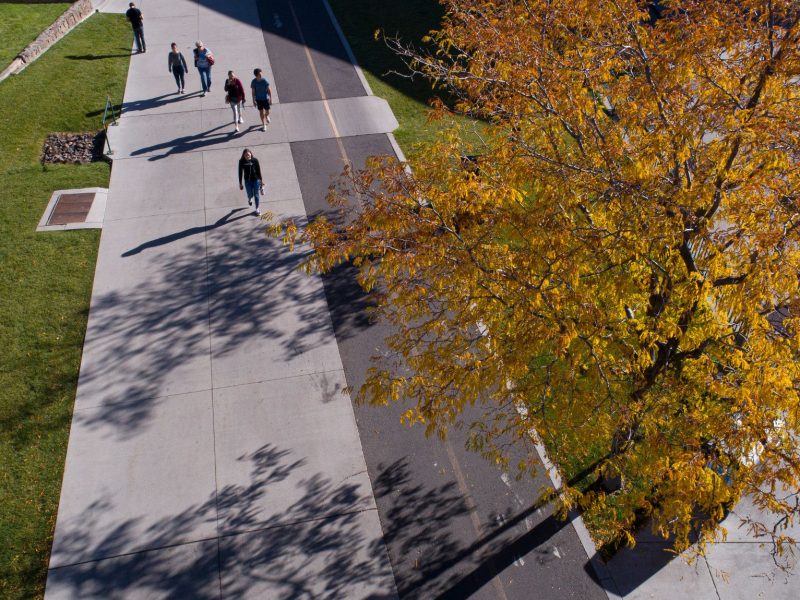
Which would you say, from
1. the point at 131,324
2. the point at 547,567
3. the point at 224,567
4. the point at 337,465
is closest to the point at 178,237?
the point at 131,324

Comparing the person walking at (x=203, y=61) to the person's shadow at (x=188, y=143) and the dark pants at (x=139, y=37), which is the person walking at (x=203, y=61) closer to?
the person's shadow at (x=188, y=143)

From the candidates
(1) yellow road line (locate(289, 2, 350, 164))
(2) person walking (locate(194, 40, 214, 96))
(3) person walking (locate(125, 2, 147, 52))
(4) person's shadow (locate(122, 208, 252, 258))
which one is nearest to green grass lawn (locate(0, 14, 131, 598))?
(3) person walking (locate(125, 2, 147, 52))

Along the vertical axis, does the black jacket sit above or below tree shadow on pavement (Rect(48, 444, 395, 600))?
above

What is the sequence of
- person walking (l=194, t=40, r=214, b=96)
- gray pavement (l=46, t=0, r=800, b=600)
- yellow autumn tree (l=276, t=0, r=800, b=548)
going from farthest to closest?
person walking (l=194, t=40, r=214, b=96) → gray pavement (l=46, t=0, r=800, b=600) → yellow autumn tree (l=276, t=0, r=800, b=548)

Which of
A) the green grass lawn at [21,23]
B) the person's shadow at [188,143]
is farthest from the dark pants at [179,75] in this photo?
the green grass lawn at [21,23]

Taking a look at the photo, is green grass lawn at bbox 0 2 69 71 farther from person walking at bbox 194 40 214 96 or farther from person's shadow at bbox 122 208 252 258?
person's shadow at bbox 122 208 252 258

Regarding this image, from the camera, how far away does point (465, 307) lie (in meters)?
7.66

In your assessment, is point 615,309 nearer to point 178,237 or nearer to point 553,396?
point 553,396

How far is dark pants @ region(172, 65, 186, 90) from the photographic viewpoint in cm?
1862

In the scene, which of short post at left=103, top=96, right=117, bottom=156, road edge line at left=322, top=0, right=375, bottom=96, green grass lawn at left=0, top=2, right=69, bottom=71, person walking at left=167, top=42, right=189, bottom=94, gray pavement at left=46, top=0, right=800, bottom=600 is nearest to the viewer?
gray pavement at left=46, top=0, right=800, bottom=600

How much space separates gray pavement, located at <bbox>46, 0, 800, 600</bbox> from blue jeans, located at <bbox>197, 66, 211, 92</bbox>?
4663mm

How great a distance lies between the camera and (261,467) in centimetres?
1026

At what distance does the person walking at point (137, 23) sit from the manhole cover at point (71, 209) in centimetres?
805

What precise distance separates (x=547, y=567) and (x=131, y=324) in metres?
8.30
